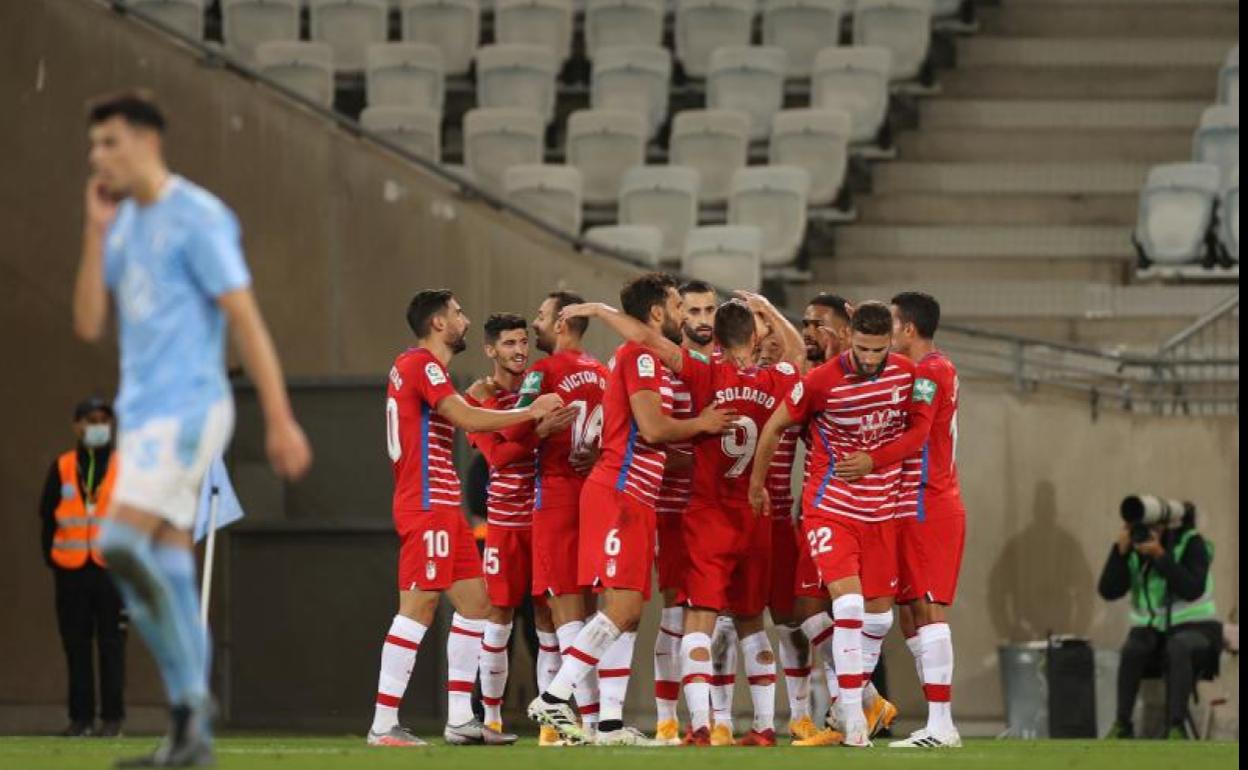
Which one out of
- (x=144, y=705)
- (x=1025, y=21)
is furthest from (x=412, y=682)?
(x=1025, y=21)

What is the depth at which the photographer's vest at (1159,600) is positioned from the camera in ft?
46.9

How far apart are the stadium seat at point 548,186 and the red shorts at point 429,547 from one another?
719 centimetres

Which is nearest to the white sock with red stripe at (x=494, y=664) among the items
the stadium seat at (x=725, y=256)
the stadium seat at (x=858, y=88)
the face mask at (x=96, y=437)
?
the face mask at (x=96, y=437)

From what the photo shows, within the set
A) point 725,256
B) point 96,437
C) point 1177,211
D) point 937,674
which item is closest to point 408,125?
point 725,256

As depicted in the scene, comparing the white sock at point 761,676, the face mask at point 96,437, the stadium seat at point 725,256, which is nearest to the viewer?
the white sock at point 761,676

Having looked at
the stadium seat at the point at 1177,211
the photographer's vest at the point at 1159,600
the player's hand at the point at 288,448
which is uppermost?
the stadium seat at the point at 1177,211

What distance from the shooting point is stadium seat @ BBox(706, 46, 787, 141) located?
19578 millimetres

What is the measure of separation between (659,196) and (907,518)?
744 centimetres

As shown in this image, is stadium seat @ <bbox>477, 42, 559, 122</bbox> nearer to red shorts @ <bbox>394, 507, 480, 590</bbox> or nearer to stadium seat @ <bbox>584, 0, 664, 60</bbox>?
stadium seat @ <bbox>584, 0, 664, 60</bbox>

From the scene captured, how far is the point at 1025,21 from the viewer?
21250 mm

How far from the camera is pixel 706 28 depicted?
20.3m

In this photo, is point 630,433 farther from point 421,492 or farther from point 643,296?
point 421,492

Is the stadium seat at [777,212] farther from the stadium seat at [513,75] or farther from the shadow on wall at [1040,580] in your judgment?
the shadow on wall at [1040,580]

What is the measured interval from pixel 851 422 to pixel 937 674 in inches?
48.7
